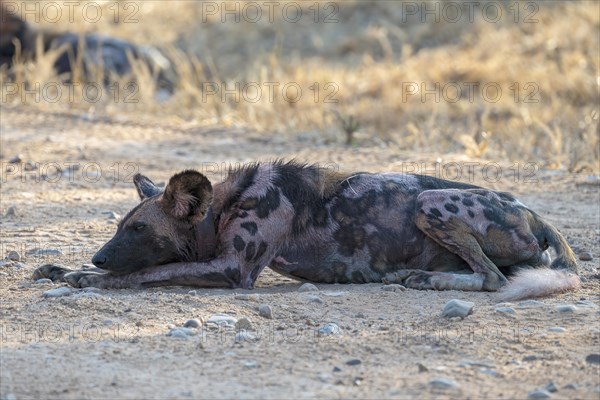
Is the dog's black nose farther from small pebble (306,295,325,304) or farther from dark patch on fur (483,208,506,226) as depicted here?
dark patch on fur (483,208,506,226)

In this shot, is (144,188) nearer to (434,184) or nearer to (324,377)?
(434,184)

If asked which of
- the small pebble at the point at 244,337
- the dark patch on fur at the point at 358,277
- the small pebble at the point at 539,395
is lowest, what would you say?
the small pebble at the point at 539,395

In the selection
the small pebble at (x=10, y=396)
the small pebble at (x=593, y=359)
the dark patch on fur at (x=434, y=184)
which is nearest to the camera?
the small pebble at (x=10, y=396)

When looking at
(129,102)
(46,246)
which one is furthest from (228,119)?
(46,246)

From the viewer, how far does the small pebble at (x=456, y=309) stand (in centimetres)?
532

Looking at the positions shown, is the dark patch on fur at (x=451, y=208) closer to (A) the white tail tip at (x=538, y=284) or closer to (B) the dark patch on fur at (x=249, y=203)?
(A) the white tail tip at (x=538, y=284)

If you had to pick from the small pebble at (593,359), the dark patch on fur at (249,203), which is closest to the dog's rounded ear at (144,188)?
the dark patch on fur at (249,203)

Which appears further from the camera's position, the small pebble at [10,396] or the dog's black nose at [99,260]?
the dog's black nose at [99,260]

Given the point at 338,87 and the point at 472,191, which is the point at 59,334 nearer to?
the point at 472,191

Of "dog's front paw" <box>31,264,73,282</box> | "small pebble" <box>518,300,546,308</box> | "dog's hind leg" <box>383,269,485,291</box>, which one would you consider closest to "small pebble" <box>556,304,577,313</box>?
"small pebble" <box>518,300,546,308</box>

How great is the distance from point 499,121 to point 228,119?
379 centimetres

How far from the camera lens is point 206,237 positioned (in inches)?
242

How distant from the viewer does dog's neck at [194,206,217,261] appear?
20.1 feet

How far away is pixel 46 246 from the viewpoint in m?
7.01
